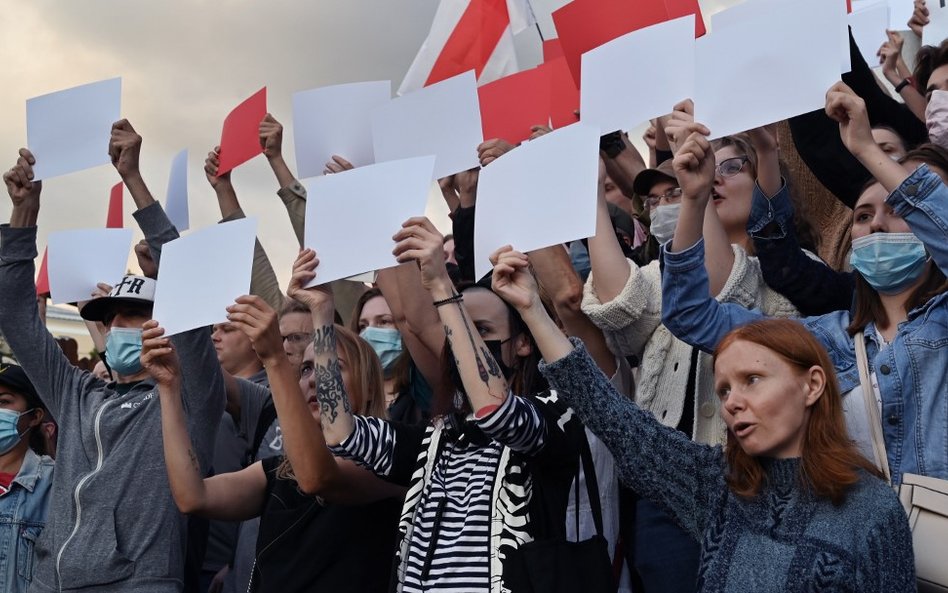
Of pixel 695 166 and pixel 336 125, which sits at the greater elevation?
pixel 336 125

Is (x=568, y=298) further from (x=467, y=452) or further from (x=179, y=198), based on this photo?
(x=179, y=198)

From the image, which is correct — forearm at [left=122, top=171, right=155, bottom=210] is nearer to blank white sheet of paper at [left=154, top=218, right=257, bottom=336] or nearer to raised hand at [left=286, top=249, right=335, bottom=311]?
blank white sheet of paper at [left=154, top=218, right=257, bottom=336]

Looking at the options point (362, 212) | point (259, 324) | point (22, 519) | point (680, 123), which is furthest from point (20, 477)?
point (680, 123)

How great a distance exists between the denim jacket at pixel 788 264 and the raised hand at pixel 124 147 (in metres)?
2.76

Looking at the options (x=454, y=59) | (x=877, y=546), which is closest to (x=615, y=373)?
(x=877, y=546)

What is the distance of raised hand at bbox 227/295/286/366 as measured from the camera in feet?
13.0

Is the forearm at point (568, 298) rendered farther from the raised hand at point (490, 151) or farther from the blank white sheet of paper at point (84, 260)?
the blank white sheet of paper at point (84, 260)

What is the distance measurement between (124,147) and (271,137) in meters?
0.84

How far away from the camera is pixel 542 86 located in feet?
17.0

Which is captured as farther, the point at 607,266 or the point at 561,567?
the point at 607,266

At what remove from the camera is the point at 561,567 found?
327cm

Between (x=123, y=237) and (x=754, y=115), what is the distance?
3267mm

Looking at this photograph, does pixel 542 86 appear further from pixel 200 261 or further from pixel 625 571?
pixel 625 571

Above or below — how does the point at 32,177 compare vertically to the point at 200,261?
above
